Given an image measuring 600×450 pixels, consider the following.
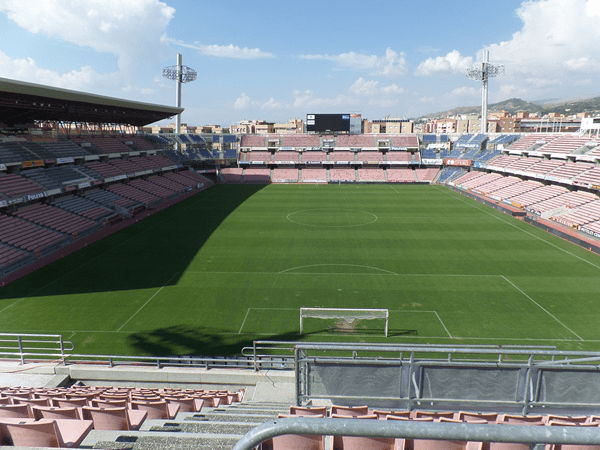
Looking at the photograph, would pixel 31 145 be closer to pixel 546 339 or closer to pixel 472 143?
pixel 546 339

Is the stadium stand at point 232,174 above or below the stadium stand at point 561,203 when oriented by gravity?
above

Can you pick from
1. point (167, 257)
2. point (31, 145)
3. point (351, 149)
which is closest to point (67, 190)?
point (31, 145)

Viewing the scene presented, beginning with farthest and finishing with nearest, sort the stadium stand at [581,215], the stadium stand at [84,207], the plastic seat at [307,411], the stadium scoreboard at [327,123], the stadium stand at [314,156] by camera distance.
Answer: the stadium scoreboard at [327,123] → the stadium stand at [314,156] → the stadium stand at [84,207] → the stadium stand at [581,215] → the plastic seat at [307,411]

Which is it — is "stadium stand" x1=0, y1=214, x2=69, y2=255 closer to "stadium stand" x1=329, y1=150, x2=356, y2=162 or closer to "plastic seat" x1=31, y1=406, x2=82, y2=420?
"plastic seat" x1=31, y1=406, x2=82, y2=420

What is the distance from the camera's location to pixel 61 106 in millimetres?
41375

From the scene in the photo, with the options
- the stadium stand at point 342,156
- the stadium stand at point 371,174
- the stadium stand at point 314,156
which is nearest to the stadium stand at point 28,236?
the stadium stand at point 314,156

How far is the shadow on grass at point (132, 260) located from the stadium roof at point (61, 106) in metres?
13.2

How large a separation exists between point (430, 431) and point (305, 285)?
24.0 metres

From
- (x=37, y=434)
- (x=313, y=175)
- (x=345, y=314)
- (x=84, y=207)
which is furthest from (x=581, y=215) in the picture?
(x=84, y=207)

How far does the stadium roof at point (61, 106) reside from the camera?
3262cm

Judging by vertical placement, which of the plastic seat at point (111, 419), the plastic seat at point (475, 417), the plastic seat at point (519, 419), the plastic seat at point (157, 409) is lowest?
the plastic seat at point (157, 409)

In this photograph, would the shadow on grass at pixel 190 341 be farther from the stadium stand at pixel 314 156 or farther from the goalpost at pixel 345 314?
the stadium stand at pixel 314 156

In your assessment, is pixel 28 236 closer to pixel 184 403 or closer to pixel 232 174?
pixel 184 403

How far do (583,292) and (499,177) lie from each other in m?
40.9
